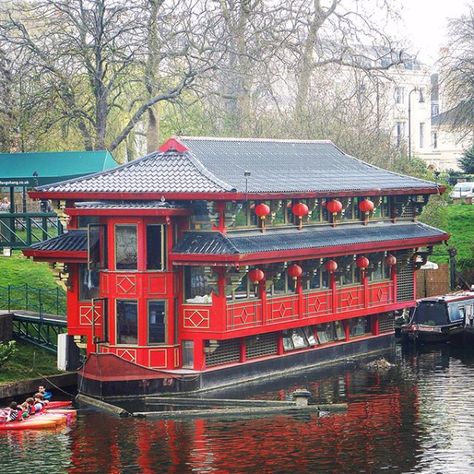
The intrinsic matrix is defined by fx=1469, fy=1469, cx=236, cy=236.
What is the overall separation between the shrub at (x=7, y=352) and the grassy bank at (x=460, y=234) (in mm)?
34639

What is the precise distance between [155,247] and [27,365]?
7.40 metres

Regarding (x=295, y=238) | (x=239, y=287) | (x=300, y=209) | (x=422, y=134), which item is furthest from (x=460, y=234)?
(x=422, y=134)

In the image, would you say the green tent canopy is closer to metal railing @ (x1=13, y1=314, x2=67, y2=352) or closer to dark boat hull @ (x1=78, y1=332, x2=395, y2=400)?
metal railing @ (x1=13, y1=314, x2=67, y2=352)

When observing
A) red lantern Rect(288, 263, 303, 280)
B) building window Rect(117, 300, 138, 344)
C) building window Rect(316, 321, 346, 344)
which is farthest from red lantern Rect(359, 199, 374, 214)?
building window Rect(117, 300, 138, 344)

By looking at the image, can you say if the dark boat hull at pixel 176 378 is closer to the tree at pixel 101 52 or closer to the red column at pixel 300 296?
the red column at pixel 300 296

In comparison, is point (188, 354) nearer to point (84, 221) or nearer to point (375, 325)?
point (84, 221)

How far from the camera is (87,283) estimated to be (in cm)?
5519

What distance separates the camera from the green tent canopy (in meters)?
64.6

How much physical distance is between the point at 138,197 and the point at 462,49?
60434mm

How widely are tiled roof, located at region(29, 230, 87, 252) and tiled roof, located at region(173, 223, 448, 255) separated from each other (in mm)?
4056

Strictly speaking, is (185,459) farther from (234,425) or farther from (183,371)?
(183,371)

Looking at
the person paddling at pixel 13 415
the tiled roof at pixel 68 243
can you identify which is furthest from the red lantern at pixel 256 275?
the person paddling at pixel 13 415

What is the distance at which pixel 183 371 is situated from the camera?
53000 millimetres

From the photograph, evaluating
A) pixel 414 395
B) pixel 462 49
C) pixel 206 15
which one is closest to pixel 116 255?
pixel 414 395
